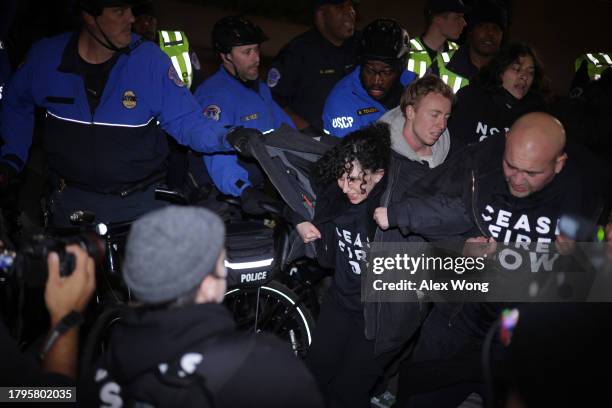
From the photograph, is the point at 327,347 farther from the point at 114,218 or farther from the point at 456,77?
the point at 456,77

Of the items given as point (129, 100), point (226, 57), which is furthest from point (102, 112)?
point (226, 57)

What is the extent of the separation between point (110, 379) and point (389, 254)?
78.9 inches

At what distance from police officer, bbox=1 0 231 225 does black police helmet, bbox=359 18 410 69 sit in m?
1.62

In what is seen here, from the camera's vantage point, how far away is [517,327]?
7.07ft

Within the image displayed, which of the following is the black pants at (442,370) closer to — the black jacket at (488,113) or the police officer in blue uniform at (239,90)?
the black jacket at (488,113)

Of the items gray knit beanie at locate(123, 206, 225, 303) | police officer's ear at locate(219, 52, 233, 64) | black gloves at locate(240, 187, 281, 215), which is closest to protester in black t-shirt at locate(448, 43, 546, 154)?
black gloves at locate(240, 187, 281, 215)

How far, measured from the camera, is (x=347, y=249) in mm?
3916

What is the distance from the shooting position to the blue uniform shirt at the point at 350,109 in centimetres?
495

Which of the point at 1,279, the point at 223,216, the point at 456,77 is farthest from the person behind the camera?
the point at 456,77

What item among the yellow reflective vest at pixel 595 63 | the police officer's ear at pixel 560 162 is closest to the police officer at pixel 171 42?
→ the police officer's ear at pixel 560 162

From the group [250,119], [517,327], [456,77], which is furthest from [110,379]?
[456,77]

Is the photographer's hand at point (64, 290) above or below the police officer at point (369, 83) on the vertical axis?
below

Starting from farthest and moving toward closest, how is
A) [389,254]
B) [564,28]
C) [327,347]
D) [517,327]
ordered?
[564,28] < [327,347] < [389,254] < [517,327]

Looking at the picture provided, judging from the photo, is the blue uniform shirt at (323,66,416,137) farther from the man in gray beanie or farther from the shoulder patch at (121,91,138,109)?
the man in gray beanie
